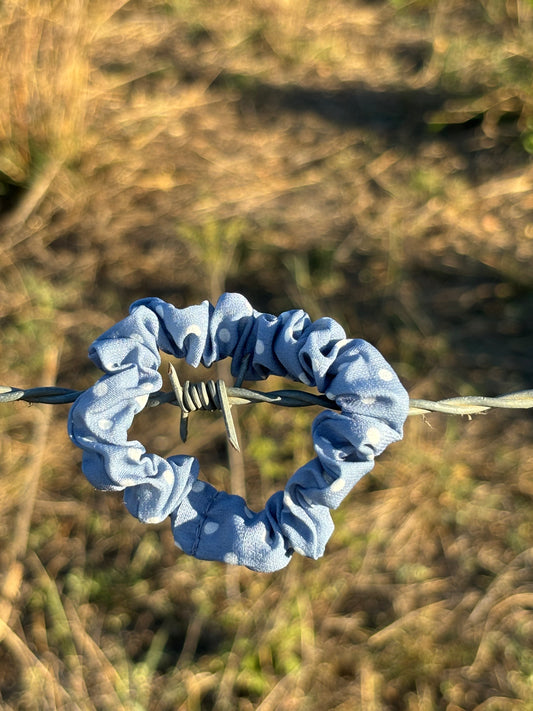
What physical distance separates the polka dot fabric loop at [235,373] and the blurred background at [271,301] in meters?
1.39

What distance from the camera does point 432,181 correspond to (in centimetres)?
A: 317

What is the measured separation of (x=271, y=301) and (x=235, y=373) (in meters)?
1.93

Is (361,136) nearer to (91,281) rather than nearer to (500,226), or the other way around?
(500,226)

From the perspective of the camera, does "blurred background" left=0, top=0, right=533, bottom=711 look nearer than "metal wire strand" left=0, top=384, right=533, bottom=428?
No

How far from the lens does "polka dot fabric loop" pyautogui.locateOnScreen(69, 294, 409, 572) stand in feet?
2.81

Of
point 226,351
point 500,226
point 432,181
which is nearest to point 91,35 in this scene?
point 432,181

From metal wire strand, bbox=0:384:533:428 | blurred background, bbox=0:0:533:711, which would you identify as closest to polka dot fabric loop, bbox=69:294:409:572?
metal wire strand, bbox=0:384:533:428

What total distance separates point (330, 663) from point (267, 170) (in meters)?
2.34

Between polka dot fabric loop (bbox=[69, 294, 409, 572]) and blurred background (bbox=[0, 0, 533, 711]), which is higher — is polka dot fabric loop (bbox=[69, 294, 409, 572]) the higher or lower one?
the higher one

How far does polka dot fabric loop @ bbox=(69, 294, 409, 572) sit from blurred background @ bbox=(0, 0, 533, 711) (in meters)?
1.39

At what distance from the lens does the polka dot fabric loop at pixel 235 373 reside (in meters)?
0.86

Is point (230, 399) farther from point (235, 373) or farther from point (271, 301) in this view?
point (271, 301)

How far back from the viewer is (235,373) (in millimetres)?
979

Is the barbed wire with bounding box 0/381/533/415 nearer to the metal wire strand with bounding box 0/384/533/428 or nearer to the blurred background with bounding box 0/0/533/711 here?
the metal wire strand with bounding box 0/384/533/428
